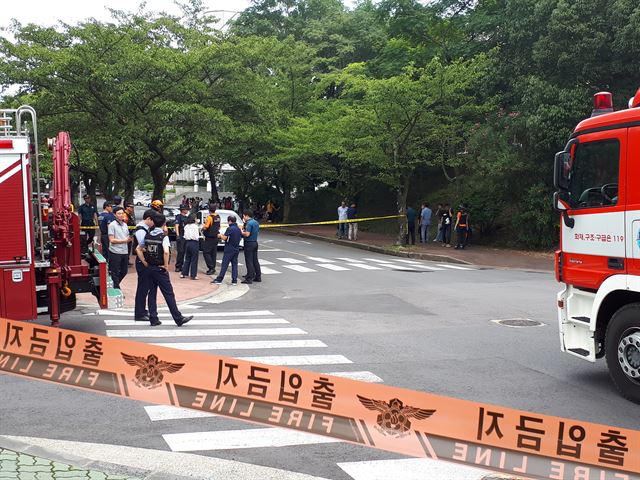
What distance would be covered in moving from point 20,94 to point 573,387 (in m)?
25.0

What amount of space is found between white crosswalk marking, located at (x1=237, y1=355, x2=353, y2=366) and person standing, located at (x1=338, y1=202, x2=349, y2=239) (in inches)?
919

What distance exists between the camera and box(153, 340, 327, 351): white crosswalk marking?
9414mm

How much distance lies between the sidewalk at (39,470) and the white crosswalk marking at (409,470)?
1.71m

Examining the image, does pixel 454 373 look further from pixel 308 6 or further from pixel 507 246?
pixel 308 6

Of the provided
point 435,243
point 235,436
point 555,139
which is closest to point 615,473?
point 235,436

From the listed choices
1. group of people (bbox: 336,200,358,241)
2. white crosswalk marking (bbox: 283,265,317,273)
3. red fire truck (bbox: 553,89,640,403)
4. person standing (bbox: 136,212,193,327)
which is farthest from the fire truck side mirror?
group of people (bbox: 336,200,358,241)

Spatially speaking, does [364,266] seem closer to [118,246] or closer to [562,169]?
[118,246]

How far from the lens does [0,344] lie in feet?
24.7

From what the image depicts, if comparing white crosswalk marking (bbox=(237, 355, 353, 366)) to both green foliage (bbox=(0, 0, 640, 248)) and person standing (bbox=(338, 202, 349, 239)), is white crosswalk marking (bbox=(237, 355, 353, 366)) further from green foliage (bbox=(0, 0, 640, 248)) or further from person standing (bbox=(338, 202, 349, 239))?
person standing (bbox=(338, 202, 349, 239))

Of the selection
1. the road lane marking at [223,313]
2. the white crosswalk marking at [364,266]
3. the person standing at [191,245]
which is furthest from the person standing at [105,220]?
the white crosswalk marking at [364,266]

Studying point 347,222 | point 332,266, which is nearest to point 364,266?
point 332,266

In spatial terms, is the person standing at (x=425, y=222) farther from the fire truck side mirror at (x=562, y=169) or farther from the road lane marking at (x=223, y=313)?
the fire truck side mirror at (x=562, y=169)

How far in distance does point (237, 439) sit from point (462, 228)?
23.0m

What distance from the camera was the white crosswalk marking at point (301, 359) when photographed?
8570 millimetres
